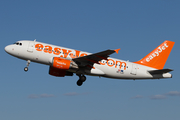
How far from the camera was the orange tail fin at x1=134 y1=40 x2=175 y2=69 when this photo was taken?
40.2 meters

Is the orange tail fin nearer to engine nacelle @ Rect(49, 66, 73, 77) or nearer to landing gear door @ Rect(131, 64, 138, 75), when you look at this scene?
landing gear door @ Rect(131, 64, 138, 75)

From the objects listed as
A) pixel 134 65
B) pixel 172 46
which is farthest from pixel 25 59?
pixel 172 46

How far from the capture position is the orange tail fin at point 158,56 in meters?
40.2

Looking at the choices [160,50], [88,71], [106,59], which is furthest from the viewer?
[160,50]

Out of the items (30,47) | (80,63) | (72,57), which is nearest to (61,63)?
(72,57)

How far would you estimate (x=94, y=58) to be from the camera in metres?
34.5

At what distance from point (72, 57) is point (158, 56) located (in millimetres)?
13440

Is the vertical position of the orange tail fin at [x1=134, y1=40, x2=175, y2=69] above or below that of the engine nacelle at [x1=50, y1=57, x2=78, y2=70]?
above

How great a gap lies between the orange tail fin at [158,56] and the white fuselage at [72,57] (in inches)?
82.6

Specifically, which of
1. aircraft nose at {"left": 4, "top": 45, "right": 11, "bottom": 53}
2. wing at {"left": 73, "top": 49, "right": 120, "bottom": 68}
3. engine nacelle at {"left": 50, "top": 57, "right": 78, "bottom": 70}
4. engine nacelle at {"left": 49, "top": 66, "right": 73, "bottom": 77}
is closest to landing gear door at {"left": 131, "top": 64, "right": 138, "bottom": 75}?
wing at {"left": 73, "top": 49, "right": 120, "bottom": 68}

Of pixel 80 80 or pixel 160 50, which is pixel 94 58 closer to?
pixel 80 80

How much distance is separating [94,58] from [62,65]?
405 cm

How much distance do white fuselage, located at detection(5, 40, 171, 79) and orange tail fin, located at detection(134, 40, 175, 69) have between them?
6.88ft

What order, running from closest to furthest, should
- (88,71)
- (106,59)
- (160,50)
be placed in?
(106,59) < (88,71) < (160,50)
